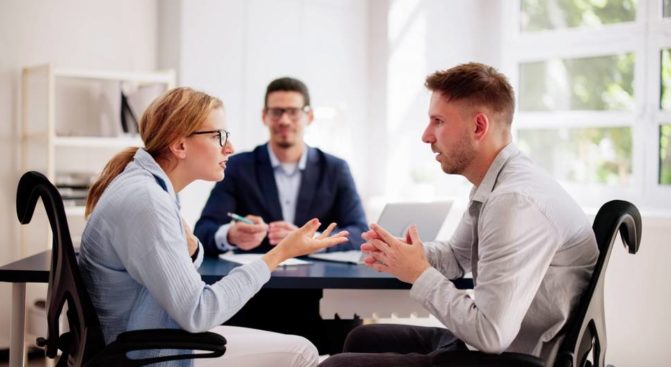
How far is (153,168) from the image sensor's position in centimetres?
208

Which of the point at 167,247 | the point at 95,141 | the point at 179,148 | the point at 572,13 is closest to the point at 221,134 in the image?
the point at 179,148

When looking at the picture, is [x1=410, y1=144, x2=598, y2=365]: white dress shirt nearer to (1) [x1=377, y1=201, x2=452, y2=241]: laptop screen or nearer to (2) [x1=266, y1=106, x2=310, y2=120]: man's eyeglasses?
(1) [x1=377, y1=201, x2=452, y2=241]: laptop screen

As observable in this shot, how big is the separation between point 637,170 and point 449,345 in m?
2.58

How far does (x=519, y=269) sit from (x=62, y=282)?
1.08m

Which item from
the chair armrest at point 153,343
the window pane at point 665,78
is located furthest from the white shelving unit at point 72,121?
the window pane at point 665,78

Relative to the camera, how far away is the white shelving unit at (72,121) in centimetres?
425

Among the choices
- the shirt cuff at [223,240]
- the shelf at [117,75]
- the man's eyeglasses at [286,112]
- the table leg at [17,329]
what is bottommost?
the table leg at [17,329]

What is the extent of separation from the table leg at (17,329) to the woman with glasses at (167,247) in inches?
23.2

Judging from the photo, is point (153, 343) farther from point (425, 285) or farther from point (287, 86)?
point (287, 86)

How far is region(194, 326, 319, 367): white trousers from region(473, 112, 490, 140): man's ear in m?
0.75

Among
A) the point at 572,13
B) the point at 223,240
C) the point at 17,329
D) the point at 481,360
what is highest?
the point at 572,13

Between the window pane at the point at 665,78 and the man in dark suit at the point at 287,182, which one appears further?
the window pane at the point at 665,78

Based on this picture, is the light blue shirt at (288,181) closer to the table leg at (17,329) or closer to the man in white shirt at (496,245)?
the table leg at (17,329)

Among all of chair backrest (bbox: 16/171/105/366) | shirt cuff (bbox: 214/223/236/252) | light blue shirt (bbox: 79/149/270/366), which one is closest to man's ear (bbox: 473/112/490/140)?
light blue shirt (bbox: 79/149/270/366)
